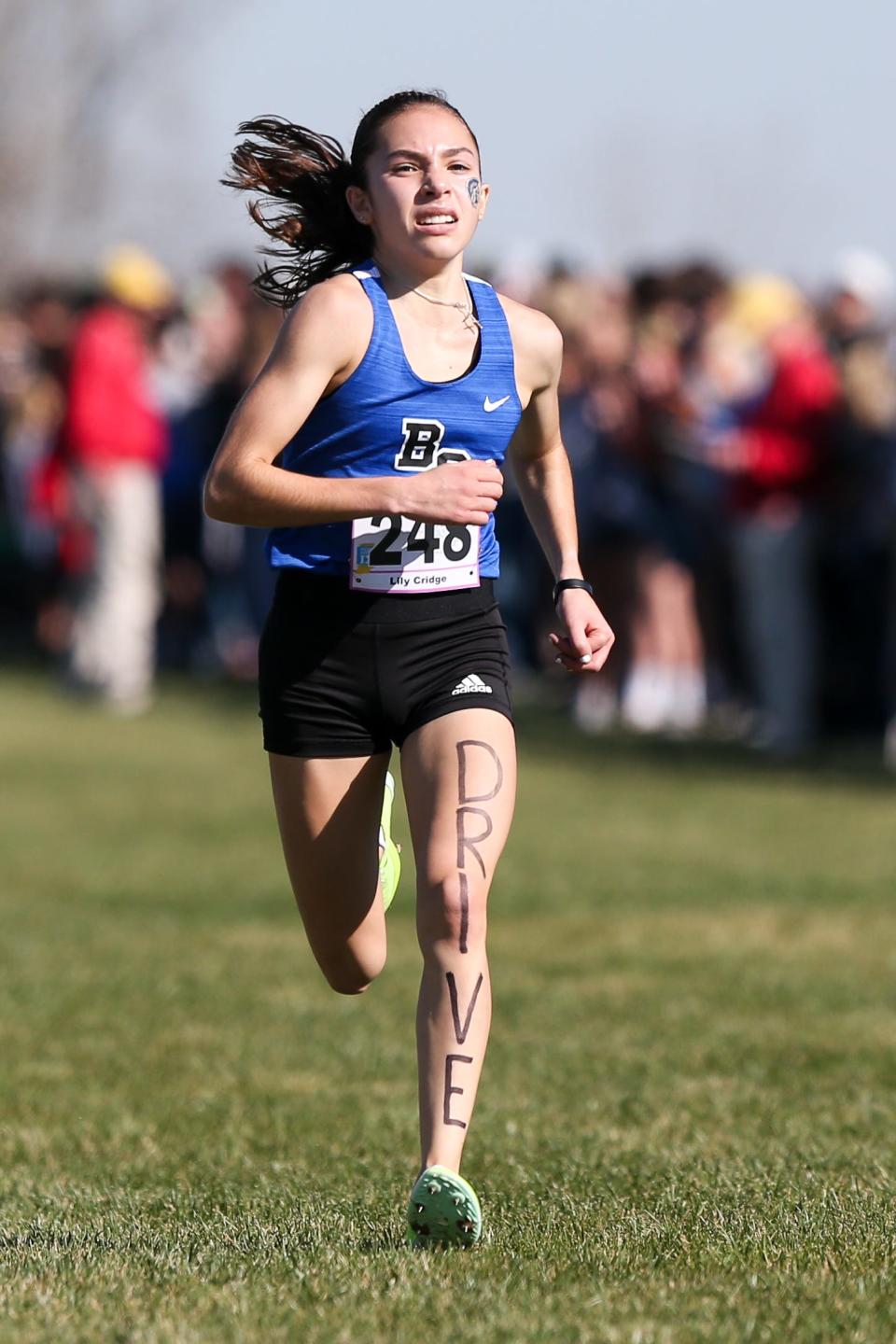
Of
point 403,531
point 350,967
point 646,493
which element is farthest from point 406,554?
point 646,493

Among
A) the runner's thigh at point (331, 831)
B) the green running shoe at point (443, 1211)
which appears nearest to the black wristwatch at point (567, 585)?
the runner's thigh at point (331, 831)

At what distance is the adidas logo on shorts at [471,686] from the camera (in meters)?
5.07

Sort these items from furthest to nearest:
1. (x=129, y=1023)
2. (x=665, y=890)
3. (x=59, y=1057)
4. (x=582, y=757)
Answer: (x=582, y=757)
(x=665, y=890)
(x=129, y=1023)
(x=59, y=1057)

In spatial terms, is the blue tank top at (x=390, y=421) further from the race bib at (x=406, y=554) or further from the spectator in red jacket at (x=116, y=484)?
the spectator in red jacket at (x=116, y=484)

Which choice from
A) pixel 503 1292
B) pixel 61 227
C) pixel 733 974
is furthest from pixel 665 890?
pixel 61 227

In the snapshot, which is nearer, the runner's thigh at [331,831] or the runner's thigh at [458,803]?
the runner's thigh at [458,803]

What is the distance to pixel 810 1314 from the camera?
405 cm

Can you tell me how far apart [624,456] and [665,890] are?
566 cm

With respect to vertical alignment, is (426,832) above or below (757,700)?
above

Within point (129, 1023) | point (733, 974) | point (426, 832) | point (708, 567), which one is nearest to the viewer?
point (426, 832)

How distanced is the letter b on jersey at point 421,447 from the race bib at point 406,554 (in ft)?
0.43

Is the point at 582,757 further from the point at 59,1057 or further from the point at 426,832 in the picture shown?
the point at 426,832

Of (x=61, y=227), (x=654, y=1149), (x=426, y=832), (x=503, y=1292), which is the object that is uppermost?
(x=426, y=832)

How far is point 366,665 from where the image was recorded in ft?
16.6
